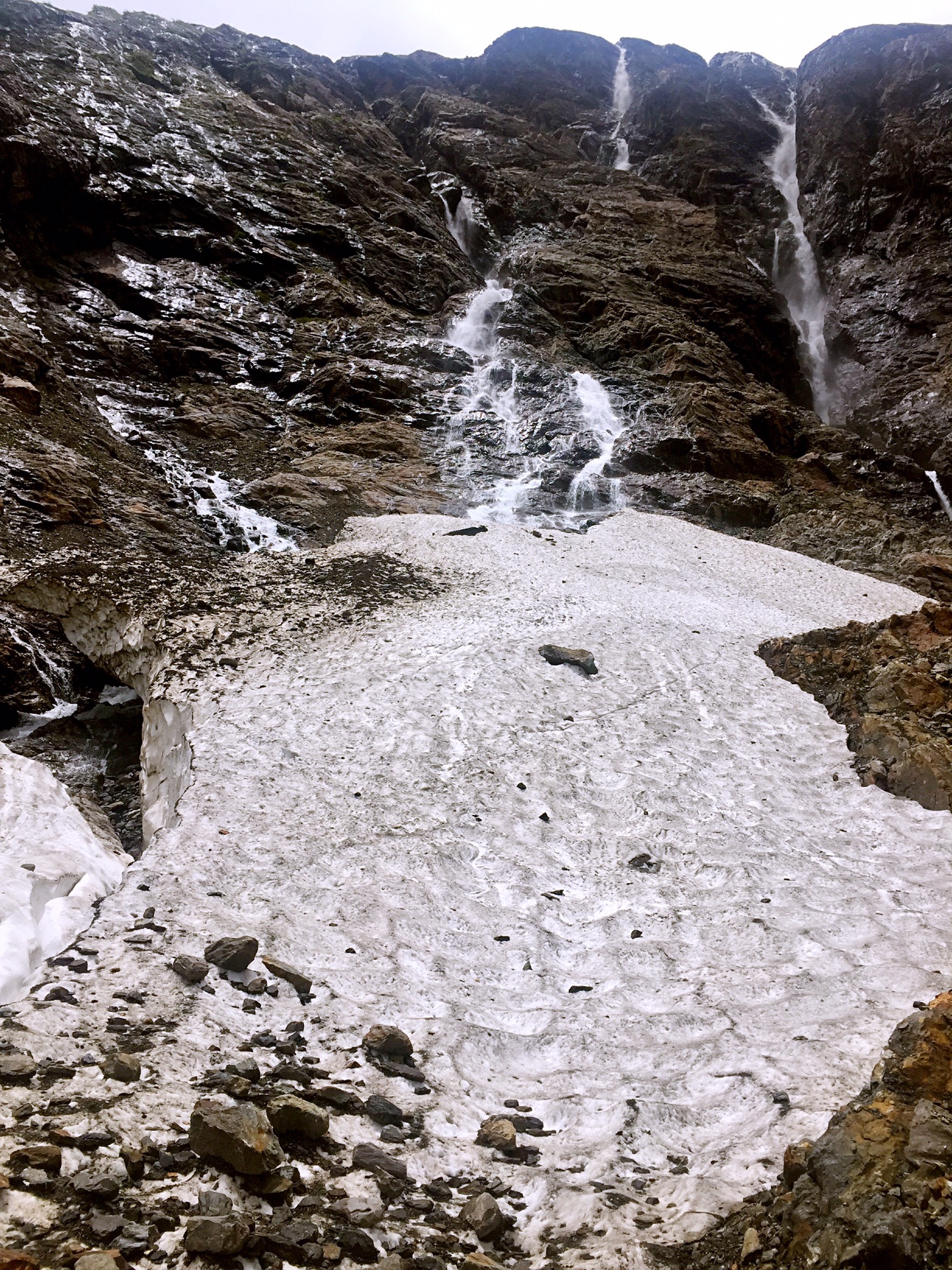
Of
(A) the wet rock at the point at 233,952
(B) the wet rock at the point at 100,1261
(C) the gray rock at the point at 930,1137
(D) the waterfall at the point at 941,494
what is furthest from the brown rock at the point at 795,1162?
(D) the waterfall at the point at 941,494

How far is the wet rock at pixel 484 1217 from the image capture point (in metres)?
3.42

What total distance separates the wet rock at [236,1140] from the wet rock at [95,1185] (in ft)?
1.22

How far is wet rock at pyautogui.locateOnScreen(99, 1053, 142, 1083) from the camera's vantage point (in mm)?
3805

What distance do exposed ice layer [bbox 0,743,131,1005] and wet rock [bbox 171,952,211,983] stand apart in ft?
2.82

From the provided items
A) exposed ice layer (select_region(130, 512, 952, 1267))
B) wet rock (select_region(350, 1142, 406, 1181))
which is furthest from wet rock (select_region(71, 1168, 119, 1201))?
exposed ice layer (select_region(130, 512, 952, 1267))

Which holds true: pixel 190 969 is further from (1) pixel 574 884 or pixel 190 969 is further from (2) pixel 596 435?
(2) pixel 596 435

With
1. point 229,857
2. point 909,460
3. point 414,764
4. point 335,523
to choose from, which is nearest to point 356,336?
point 335,523

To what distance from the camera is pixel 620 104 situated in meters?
68.2

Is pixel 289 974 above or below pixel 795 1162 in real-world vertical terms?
below

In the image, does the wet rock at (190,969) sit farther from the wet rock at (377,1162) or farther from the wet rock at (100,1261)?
the wet rock at (100,1261)

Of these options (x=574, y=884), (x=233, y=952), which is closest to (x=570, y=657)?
(x=574, y=884)

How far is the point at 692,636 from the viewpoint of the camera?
14.0 metres

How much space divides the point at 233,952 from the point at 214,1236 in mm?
2583

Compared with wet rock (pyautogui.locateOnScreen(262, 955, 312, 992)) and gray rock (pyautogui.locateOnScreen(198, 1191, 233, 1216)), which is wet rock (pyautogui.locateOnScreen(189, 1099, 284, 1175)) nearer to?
gray rock (pyautogui.locateOnScreen(198, 1191, 233, 1216))
